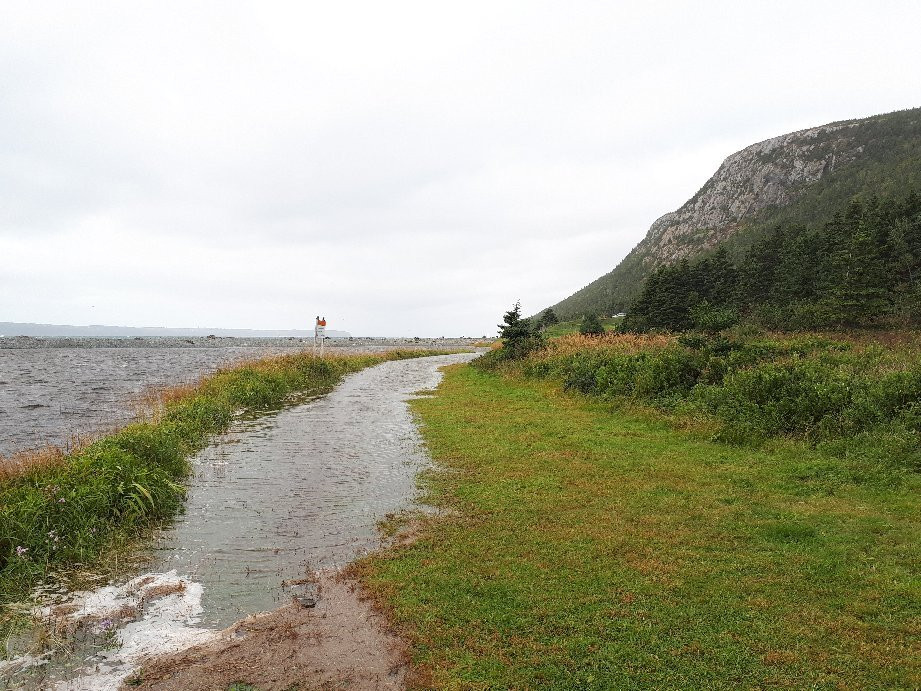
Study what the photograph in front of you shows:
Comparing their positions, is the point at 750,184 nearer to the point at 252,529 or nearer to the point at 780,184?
the point at 780,184

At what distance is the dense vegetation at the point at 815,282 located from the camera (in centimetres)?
3272

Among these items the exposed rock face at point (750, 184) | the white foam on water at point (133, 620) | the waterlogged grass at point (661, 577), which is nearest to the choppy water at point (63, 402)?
the white foam on water at point (133, 620)

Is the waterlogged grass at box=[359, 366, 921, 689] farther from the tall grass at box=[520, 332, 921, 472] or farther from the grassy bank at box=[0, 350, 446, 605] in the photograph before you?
the grassy bank at box=[0, 350, 446, 605]

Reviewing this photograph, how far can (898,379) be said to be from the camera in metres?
12.5

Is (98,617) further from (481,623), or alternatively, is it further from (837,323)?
(837,323)

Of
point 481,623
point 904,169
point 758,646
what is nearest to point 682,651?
point 758,646

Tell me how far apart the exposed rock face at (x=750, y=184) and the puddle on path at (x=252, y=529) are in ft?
457

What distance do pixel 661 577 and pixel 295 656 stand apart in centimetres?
439

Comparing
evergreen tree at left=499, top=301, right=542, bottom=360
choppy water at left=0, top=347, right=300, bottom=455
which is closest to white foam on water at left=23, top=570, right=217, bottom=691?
choppy water at left=0, top=347, right=300, bottom=455

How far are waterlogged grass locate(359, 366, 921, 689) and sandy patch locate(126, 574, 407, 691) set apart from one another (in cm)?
32

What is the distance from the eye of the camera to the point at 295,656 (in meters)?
5.06

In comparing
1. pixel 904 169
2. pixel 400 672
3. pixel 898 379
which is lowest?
pixel 400 672

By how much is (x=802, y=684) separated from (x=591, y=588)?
7.29ft

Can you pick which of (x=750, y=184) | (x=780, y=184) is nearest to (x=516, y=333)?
(x=780, y=184)
